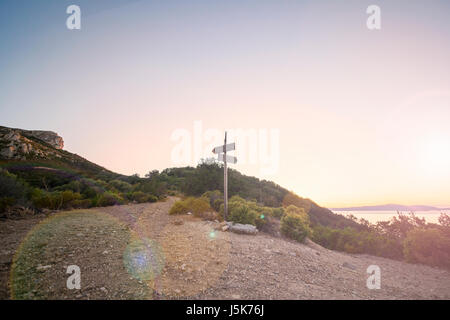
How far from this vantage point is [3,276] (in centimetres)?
294

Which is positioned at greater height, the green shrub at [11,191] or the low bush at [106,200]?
the green shrub at [11,191]

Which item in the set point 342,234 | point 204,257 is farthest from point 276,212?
point 204,257

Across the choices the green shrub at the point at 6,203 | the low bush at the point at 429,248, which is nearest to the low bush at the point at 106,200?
the green shrub at the point at 6,203


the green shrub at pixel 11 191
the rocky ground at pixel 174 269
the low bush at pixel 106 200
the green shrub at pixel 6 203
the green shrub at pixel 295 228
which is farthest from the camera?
the low bush at pixel 106 200

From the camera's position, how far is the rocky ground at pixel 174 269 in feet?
9.14

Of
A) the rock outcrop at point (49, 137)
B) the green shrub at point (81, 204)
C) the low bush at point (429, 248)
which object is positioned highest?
the rock outcrop at point (49, 137)

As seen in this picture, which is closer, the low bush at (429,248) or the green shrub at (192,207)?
the low bush at (429,248)

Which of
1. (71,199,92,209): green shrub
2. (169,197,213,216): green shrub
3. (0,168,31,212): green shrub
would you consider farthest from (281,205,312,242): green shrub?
(0,168,31,212): green shrub

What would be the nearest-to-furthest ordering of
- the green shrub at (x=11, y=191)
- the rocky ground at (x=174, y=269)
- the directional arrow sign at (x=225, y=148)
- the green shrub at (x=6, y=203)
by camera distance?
the rocky ground at (x=174, y=269) < the green shrub at (x=6, y=203) < the green shrub at (x=11, y=191) < the directional arrow sign at (x=225, y=148)

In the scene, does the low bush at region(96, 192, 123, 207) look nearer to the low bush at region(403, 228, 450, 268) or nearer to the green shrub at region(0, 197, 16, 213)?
the green shrub at region(0, 197, 16, 213)

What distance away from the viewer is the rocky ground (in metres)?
2.79

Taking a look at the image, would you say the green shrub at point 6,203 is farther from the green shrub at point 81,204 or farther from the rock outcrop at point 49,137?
the rock outcrop at point 49,137

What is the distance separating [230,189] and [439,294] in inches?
515
